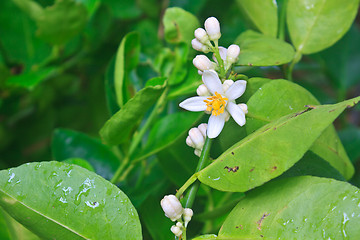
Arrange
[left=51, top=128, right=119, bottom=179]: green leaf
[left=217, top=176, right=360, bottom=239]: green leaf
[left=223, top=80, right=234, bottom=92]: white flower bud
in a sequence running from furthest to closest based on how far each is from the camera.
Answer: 1. [left=51, top=128, right=119, bottom=179]: green leaf
2. [left=223, top=80, right=234, bottom=92]: white flower bud
3. [left=217, top=176, right=360, bottom=239]: green leaf

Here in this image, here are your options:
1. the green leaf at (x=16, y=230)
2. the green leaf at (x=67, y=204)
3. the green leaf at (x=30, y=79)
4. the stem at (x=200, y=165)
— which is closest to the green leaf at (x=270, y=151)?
the stem at (x=200, y=165)

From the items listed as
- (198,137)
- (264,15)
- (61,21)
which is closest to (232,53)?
(198,137)

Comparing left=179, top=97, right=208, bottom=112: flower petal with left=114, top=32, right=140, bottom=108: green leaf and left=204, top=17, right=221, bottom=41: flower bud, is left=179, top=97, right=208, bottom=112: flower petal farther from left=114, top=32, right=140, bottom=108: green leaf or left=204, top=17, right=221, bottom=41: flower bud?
left=114, top=32, right=140, bottom=108: green leaf

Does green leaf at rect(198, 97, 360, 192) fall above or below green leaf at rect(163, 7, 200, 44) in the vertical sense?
below

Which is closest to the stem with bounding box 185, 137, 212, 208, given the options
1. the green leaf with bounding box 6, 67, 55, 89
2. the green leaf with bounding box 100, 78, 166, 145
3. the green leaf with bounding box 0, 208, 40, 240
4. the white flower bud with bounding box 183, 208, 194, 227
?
the white flower bud with bounding box 183, 208, 194, 227

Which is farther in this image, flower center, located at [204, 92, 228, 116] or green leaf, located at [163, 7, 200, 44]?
green leaf, located at [163, 7, 200, 44]

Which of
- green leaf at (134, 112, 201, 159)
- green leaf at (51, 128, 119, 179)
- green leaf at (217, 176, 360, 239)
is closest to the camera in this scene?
green leaf at (217, 176, 360, 239)

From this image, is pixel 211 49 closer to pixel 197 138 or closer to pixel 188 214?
pixel 197 138

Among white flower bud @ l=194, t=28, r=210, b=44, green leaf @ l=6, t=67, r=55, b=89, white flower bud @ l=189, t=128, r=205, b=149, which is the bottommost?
white flower bud @ l=189, t=128, r=205, b=149
